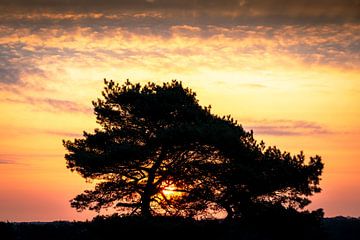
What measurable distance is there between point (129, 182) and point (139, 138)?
2800 millimetres

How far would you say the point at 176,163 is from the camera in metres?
31.3

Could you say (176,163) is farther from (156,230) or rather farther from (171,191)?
(156,230)

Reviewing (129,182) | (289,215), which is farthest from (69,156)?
(289,215)

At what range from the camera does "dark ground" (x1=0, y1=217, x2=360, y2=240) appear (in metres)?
27.3

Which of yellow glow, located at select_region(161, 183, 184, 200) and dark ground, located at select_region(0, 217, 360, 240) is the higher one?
yellow glow, located at select_region(161, 183, 184, 200)

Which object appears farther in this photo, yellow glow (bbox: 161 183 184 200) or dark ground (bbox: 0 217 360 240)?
yellow glow (bbox: 161 183 184 200)

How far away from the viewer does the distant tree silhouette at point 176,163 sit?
30.0 meters

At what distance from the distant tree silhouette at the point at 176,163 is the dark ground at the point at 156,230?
4.16ft

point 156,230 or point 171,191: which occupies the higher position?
point 171,191

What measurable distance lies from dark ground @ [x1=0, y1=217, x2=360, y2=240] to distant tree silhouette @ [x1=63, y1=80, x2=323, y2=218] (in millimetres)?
1268

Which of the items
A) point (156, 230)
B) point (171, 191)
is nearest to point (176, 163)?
point (171, 191)

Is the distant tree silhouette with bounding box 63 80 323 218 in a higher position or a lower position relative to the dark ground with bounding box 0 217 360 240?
higher

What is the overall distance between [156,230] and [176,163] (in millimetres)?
5405

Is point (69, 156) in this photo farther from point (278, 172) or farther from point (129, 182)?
point (278, 172)
